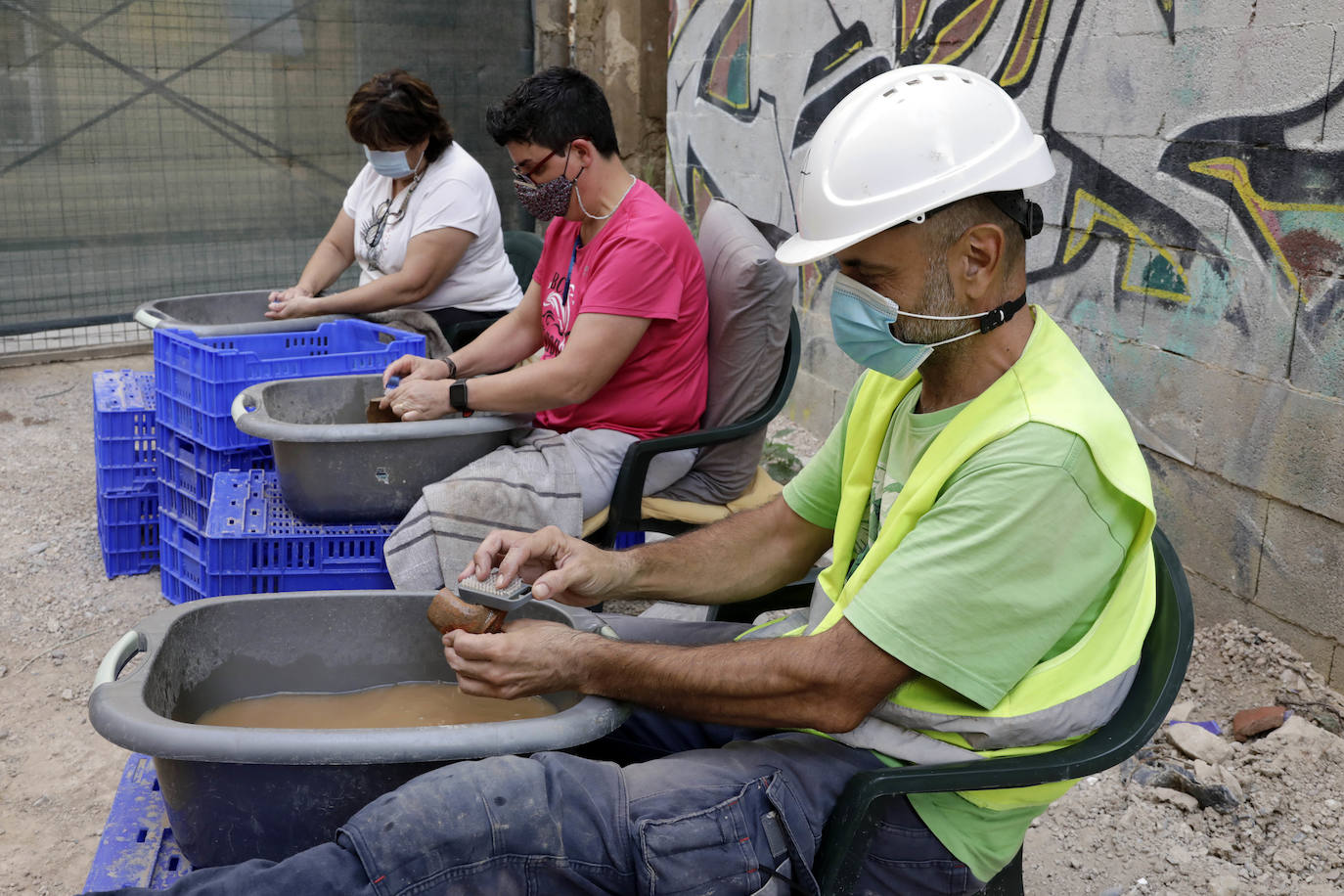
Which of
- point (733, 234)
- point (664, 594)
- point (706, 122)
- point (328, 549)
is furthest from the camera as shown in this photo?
point (706, 122)

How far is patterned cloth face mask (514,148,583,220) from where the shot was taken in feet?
11.0

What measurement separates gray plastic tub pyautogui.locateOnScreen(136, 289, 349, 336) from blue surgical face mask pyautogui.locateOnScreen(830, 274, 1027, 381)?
8.90 feet

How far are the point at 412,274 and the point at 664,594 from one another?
2581 millimetres

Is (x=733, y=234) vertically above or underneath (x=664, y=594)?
above

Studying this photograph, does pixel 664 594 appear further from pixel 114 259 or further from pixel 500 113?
pixel 114 259

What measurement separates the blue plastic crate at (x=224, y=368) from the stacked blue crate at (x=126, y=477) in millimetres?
320

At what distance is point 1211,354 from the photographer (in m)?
3.49

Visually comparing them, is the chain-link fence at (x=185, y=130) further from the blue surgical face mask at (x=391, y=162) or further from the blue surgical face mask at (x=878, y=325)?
the blue surgical face mask at (x=878, y=325)

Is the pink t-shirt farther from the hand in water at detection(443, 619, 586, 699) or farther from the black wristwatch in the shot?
the hand in water at detection(443, 619, 586, 699)

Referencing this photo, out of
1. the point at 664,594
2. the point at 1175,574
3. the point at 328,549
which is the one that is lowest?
the point at 328,549

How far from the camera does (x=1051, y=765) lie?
5.42 feet

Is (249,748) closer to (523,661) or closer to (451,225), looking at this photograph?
(523,661)

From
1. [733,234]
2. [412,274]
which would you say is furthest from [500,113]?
[412,274]

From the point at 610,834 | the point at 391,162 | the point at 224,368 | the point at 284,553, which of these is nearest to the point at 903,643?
the point at 610,834
